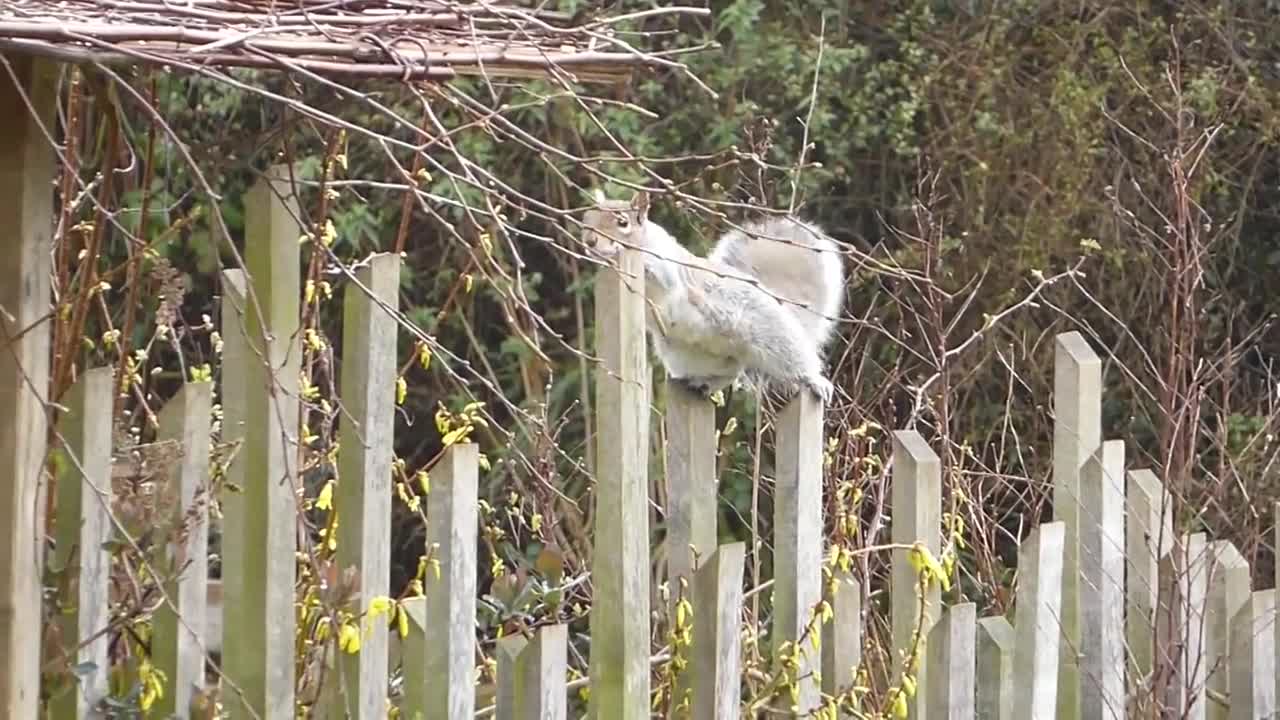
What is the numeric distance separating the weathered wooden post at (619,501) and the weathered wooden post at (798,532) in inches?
11.6

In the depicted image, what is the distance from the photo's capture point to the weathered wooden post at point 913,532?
2.40m

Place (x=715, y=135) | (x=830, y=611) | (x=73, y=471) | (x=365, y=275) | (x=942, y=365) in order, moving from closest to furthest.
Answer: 1. (x=73, y=471)
2. (x=365, y=275)
3. (x=830, y=611)
4. (x=942, y=365)
5. (x=715, y=135)

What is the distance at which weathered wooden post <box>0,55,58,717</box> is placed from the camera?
1.72 metres

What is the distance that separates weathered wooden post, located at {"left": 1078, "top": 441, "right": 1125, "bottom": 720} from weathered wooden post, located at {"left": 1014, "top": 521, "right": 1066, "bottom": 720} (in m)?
0.16

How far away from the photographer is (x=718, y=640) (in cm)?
213

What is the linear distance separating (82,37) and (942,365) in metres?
1.71

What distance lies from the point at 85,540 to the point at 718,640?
2.33 ft

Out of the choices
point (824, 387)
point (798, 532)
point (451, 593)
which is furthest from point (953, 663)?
point (824, 387)

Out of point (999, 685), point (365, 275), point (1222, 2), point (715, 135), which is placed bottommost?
point (999, 685)

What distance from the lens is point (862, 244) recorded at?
21.1ft

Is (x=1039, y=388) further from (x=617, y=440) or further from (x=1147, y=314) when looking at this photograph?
(x=617, y=440)

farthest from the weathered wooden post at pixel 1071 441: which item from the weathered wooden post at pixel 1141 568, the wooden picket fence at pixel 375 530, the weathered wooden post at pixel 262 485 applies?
the weathered wooden post at pixel 262 485

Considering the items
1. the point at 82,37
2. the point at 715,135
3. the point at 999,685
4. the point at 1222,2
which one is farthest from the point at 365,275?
the point at 1222,2

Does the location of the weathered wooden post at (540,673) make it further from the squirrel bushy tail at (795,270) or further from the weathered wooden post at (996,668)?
the squirrel bushy tail at (795,270)
